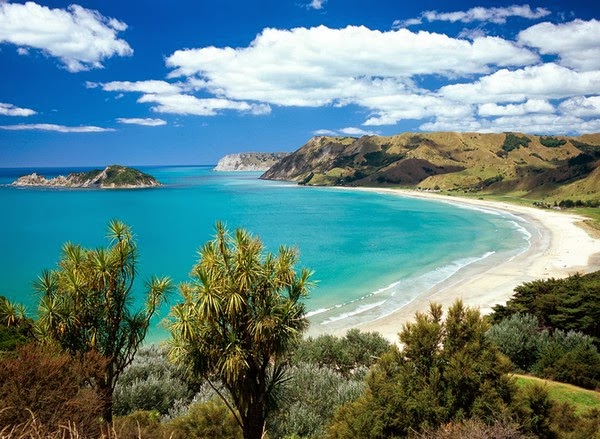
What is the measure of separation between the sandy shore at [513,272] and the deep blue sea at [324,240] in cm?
218

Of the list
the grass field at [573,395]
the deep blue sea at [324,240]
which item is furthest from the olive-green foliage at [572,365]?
the deep blue sea at [324,240]

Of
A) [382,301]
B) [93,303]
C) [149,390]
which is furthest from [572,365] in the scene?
[382,301]

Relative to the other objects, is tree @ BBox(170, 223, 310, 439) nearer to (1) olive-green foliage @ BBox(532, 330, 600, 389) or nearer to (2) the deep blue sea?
(1) olive-green foliage @ BBox(532, 330, 600, 389)

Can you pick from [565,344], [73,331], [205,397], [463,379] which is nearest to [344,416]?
[463,379]

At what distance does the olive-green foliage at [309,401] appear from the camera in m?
14.7

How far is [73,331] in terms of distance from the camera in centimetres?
1398

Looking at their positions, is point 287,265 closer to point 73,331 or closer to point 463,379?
point 463,379

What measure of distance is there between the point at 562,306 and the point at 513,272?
31778 mm

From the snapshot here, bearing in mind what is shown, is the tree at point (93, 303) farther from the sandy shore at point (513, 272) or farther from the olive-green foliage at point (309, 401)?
the sandy shore at point (513, 272)

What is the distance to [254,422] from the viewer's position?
13.2m

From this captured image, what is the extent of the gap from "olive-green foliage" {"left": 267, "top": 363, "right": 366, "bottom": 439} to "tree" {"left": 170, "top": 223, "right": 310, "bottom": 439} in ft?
4.63

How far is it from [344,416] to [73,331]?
8753 mm

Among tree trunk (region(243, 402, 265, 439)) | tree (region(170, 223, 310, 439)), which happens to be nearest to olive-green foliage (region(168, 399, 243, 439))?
tree (region(170, 223, 310, 439))

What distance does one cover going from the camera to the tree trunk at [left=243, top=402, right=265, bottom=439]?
13049 millimetres
